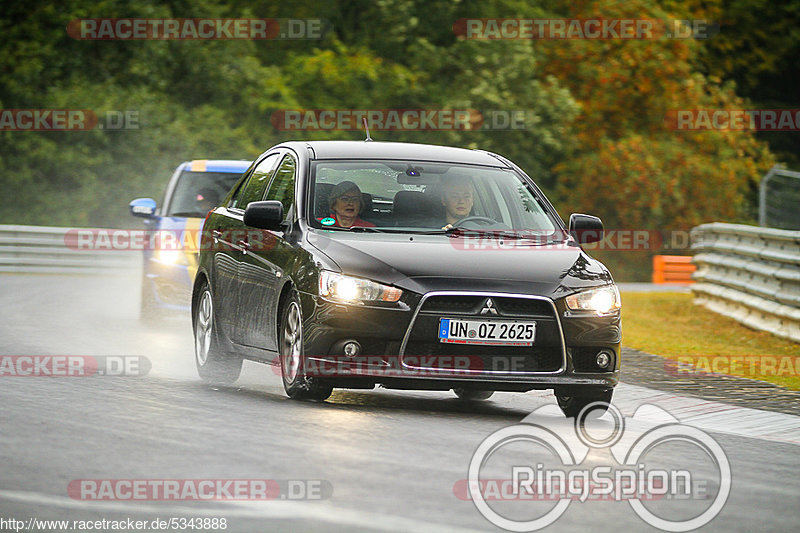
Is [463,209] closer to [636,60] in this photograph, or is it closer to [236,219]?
[236,219]

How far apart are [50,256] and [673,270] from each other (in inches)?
571

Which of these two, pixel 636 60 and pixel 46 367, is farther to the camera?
pixel 636 60

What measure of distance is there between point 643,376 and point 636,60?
3715 centimetres

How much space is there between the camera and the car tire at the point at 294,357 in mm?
9898

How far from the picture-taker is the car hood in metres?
9.63

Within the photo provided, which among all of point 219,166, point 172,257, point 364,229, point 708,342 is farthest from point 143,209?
point 364,229

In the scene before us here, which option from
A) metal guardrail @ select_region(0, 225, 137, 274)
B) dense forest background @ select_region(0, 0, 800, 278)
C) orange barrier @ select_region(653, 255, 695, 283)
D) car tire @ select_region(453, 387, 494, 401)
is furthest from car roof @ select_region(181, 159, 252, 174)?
dense forest background @ select_region(0, 0, 800, 278)

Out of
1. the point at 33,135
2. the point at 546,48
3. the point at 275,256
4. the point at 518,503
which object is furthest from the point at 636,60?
the point at 518,503

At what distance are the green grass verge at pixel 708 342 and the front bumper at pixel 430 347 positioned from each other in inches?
168

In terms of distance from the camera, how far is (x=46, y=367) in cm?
1219

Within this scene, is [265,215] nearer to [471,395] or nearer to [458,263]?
[458,263]

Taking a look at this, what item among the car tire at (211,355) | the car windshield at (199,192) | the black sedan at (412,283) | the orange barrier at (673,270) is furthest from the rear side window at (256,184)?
the orange barrier at (673,270)

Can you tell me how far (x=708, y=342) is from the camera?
18266 millimetres

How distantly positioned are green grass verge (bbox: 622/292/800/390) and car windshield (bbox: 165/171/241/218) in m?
4.74
